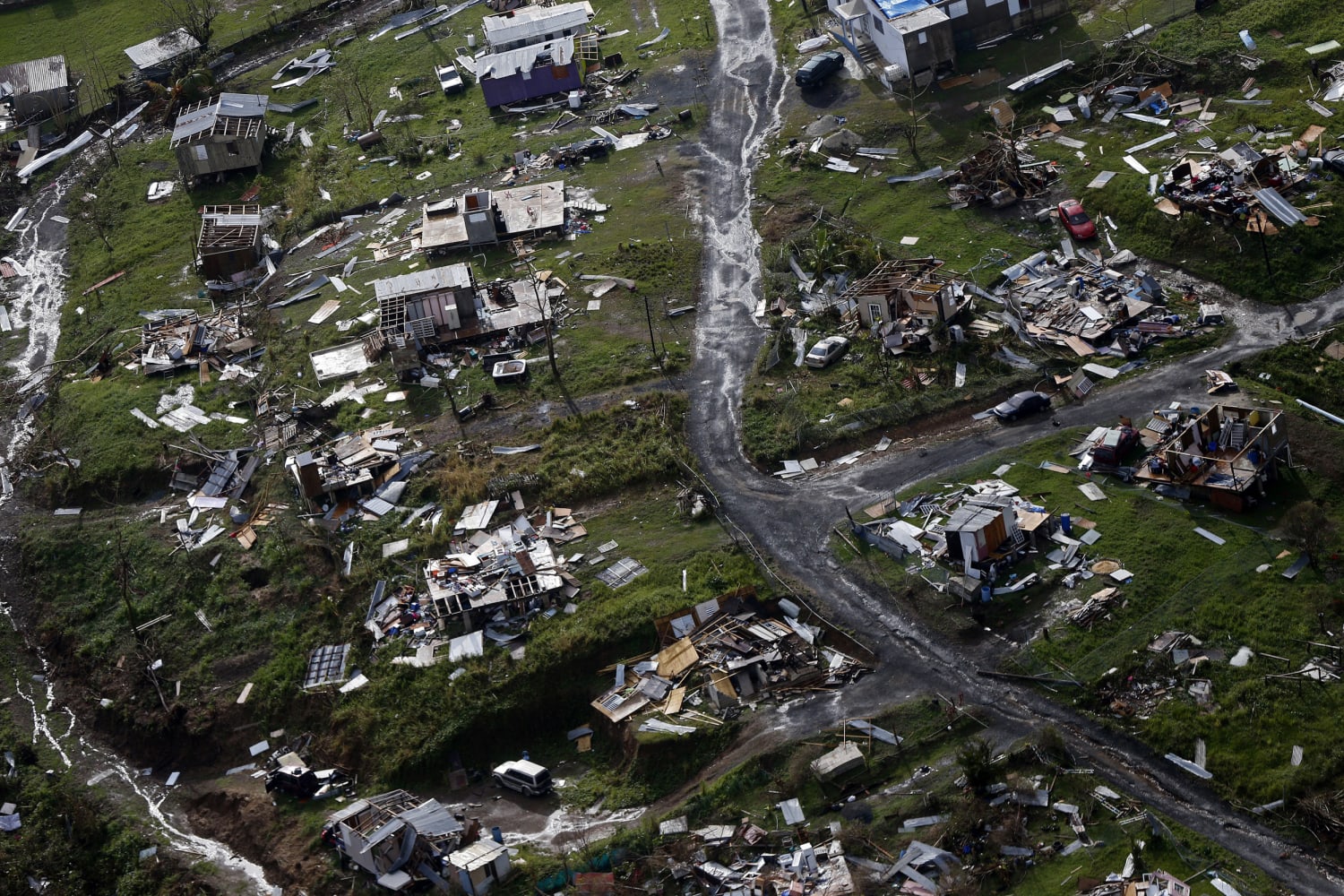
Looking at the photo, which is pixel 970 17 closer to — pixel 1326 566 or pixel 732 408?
pixel 732 408

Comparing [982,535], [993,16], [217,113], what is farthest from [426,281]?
[993,16]

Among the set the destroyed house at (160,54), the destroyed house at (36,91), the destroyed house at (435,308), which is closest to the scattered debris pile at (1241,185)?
the destroyed house at (435,308)

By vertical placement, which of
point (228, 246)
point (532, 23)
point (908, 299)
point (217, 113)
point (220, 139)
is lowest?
point (908, 299)

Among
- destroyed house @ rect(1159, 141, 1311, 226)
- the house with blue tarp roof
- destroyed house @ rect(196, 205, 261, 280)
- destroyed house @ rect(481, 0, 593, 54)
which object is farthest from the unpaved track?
destroyed house @ rect(196, 205, 261, 280)

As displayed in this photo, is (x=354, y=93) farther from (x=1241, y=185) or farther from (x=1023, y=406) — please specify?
(x=1241, y=185)

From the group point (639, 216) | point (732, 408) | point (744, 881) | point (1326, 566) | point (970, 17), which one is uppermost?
point (970, 17)

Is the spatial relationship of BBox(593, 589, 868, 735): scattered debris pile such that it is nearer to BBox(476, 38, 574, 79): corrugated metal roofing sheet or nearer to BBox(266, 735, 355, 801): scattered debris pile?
BBox(266, 735, 355, 801): scattered debris pile

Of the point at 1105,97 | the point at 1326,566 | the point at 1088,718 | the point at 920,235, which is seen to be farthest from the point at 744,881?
the point at 1105,97
